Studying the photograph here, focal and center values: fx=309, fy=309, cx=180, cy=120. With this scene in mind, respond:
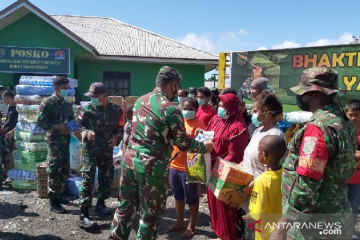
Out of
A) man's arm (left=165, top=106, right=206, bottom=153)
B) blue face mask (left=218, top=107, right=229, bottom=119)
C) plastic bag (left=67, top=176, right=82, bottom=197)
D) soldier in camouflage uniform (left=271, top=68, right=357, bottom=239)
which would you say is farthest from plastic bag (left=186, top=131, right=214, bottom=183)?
plastic bag (left=67, top=176, right=82, bottom=197)

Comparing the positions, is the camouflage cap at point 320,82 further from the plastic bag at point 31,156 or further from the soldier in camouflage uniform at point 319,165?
the plastic bag at point 31,156

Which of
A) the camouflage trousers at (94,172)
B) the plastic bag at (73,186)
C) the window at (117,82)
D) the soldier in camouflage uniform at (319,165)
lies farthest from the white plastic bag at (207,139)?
the window at (117,82)

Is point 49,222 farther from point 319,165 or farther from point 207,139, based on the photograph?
point 319,165

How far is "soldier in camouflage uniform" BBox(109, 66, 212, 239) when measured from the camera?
2859 millimetres

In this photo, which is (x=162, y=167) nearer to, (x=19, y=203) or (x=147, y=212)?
(x=147, y=212)

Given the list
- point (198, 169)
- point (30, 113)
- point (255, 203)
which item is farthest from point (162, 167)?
point (30, 113)

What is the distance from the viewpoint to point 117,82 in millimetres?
14078

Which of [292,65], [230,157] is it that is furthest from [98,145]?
[292,65]

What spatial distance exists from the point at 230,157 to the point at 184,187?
3.47 feet

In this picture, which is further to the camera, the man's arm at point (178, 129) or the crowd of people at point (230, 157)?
the man's arm at point (178, 129)

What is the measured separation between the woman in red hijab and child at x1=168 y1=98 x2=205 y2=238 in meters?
0.70

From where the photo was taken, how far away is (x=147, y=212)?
289 cm

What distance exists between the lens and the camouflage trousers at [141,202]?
2889 millimetres
